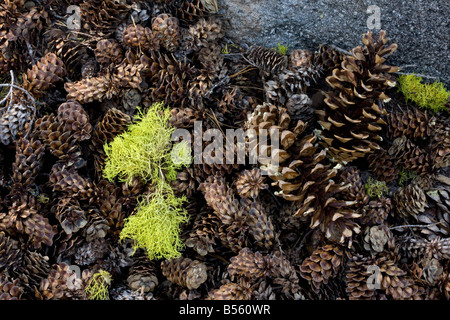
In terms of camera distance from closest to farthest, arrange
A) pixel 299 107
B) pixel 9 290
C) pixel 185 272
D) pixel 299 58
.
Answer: pixel 9 290, pixel 185 272, pixel 299 107, pixel 299 58

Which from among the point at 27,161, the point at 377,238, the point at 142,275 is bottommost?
the point at 142,275

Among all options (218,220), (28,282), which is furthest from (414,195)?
(28,282)

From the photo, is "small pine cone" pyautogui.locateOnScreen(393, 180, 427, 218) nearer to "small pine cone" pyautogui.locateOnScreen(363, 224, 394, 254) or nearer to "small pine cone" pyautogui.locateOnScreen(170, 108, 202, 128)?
"small pine cone" pyautogui.locateOnScreen(363, 224, 394, 254)

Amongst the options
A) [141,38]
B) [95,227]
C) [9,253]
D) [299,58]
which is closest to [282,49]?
[299,58]

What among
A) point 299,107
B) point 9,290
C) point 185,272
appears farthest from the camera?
point 299,107

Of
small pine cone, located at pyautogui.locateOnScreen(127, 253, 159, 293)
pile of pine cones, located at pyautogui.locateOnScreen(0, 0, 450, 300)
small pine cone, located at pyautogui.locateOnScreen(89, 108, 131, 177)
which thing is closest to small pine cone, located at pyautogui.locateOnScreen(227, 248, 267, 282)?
pile of pine cones, located at pyautogui.locateOnScreen(0, 0, 450, 300)

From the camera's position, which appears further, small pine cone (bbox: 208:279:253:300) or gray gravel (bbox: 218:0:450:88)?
gray gravel (bbox: 218:0:450:88)

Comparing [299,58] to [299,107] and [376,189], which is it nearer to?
[299,107]
